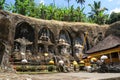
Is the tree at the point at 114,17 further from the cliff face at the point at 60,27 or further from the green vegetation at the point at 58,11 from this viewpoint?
the cliff face at the point at 60,27

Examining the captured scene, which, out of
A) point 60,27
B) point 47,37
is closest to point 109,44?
point 47,37

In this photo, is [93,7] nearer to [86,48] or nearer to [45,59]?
[86,48]

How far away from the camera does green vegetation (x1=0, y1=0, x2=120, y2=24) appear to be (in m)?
51.0

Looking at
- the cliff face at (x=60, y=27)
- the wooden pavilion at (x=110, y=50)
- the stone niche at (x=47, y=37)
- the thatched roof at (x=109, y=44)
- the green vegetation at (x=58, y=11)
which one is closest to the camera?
the wooden pavilion at (x=110, y=50)

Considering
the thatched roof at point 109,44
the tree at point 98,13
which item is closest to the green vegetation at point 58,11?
the tree at point 98,13

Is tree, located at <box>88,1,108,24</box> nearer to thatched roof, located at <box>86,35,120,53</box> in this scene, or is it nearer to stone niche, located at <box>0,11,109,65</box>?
stone niche, located at <box>0,11,109,65</box>

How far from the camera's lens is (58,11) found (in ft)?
177

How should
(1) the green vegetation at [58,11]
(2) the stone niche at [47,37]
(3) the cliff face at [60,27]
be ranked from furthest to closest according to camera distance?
(1) the green vegetation at [58,11]
(2) the stone niche at [47,37]
(3) the cliff face at [60,27]

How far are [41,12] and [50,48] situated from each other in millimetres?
15636

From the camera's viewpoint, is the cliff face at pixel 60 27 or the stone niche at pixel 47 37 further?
the stone niche at pixel 47 37

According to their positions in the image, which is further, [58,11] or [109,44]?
[58,11]

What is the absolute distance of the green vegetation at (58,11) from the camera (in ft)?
167

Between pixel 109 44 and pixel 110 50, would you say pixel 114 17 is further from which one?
pixel 110 50

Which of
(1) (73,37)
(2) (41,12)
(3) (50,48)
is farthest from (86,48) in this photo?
(2) (41,12)
